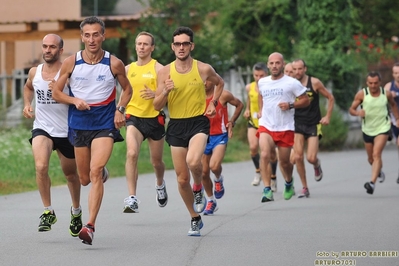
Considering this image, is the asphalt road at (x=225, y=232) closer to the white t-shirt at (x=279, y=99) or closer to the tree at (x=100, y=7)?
the white t-shirt at (x=279, y=99)

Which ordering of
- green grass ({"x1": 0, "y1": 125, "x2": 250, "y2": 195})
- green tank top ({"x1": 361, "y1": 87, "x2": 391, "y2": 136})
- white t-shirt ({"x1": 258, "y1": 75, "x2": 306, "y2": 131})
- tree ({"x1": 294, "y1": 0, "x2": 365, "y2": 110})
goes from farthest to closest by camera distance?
tree ({"x1": 294, "y1": 0, "x2": 365, "y2": 110}) → green grass ({"x1": 0, "y1": 125, "x2": 250, "y2": 195}) → green tank top ({"x1": 361, "y1": 87, "x2": 391, "y2": 136}) → white t-shirt ({"x1": 258, "y1": 75, "x2": 306, "y2": 131})

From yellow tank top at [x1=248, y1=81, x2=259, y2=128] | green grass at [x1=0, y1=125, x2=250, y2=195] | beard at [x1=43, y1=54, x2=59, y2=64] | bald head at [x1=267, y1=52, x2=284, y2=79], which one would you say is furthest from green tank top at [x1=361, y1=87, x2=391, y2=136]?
beard at [x1=43, y1=54, x2=59, y2=64]

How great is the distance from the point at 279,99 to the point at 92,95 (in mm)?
5163

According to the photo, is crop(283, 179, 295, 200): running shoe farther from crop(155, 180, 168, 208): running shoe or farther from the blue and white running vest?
the blue and white running vest

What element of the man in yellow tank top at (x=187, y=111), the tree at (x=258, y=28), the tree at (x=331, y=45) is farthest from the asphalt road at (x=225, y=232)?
the tree at (x=258, y=28)

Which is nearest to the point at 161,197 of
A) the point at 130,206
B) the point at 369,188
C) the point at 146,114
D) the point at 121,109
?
the point at 146,114

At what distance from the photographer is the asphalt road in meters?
9.34

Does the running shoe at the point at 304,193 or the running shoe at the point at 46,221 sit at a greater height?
the running shoe at the point at 46,221

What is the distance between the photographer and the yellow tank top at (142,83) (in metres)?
13.3

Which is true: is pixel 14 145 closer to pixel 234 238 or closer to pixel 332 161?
pixel 332 161

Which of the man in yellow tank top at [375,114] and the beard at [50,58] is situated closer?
the beard at [50,58]

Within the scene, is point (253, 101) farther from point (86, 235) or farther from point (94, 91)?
point (86, 235)

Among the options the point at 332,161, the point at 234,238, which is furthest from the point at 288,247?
the point at 332,161

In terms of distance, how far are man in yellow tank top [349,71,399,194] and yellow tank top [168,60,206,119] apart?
20.2 feet
